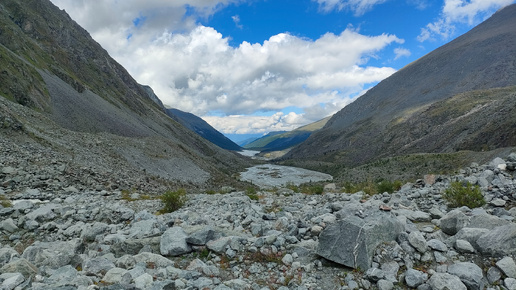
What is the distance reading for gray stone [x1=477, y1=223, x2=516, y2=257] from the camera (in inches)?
229

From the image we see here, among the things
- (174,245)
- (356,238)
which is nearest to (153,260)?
(174,245)

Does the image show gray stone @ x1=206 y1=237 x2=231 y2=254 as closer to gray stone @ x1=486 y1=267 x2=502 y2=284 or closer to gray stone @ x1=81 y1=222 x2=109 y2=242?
gray stone @ x1=81 y1=222 x2=109 y2=242

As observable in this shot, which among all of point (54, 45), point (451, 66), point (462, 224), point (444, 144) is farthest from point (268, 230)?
point (451, 66)

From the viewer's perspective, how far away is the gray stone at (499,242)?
5.83m

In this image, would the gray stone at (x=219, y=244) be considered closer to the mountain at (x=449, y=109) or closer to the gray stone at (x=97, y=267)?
the gray stone at (x=97, y=267)

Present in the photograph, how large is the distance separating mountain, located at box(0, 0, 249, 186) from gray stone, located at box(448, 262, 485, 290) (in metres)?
31.5

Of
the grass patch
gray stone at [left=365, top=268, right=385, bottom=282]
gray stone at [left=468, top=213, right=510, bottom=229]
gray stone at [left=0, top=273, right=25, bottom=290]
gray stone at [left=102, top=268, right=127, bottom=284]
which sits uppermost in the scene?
the grass patch

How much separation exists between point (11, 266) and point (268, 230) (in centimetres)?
661

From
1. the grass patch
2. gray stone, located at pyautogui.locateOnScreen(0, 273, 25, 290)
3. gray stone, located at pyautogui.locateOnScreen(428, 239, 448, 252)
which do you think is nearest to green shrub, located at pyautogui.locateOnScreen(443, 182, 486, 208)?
gray stone, located at pyautogui.locateOnScreen(428, 239, 448, 252)

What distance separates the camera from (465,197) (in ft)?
34.7

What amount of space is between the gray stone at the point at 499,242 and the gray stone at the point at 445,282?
1.42 m

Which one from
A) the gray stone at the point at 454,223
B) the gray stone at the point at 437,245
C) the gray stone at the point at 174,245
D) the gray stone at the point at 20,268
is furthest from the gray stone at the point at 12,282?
the gray stone at the point at 454,223

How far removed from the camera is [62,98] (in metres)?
62.3

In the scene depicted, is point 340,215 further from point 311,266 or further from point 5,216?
point 5,216
